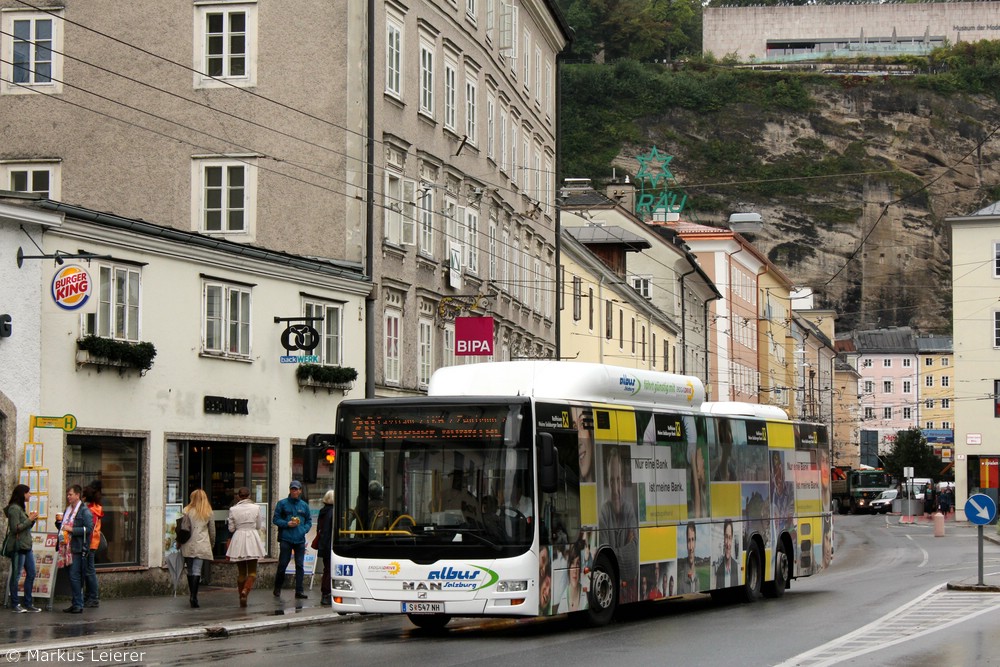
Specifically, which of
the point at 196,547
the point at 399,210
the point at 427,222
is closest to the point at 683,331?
the point at 427,222

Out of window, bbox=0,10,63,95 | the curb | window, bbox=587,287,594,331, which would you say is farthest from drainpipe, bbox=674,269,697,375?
the curb

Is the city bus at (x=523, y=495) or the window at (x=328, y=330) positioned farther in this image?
the window at (x=328, y=330)

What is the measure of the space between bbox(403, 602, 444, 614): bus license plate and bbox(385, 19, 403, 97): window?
17.6m

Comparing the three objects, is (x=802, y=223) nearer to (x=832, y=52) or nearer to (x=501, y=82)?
(x=832, y=52)

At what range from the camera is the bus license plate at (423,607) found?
667 inches

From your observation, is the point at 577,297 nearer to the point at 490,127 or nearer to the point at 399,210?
the point at 490,127

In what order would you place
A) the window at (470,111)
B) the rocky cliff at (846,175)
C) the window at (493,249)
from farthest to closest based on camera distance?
1. the rocky cliff at (846,175)
2. the window at (493,249)
3. the window at (470,111)

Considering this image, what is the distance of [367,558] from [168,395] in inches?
314

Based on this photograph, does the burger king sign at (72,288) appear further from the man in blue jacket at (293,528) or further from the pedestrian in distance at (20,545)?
the man in blue jacket at (293,528)

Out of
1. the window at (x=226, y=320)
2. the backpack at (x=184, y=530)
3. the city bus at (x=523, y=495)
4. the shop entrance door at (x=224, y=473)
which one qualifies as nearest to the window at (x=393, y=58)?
the window at (x=226, y=320)

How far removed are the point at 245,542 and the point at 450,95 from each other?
717 inches

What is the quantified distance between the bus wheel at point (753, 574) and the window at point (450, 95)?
15915 mm

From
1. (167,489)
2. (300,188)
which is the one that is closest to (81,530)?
(167,489)

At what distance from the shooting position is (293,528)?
2272cm
